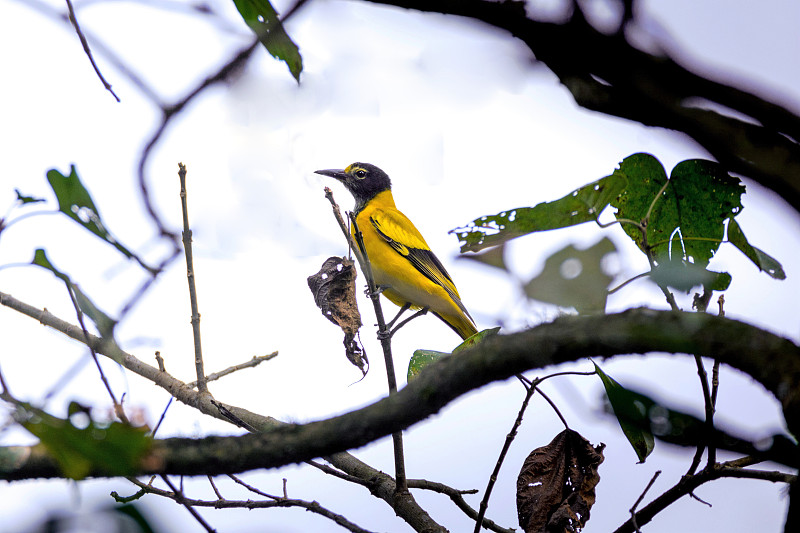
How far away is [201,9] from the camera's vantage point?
1.53 meters

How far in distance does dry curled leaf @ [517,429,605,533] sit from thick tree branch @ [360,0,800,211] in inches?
58.7

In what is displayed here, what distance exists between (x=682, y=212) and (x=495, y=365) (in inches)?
44.3

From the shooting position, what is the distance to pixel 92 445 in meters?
0.86

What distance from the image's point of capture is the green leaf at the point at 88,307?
1.40 m

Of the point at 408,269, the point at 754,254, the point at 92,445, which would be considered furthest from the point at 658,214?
the point at 408,269

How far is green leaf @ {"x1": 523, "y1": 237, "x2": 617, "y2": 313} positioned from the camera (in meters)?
1.17

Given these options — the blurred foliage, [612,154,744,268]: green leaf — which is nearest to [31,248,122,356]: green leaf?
the blurred foliage

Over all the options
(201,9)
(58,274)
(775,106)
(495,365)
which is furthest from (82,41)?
(775,106)

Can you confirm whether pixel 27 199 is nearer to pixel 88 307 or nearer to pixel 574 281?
pixel 88 307

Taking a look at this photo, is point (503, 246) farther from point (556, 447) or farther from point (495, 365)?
point (556, 447)

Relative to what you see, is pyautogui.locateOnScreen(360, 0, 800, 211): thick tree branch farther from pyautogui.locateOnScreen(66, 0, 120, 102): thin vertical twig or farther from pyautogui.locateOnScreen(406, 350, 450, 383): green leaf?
pyautogui.locateOnScreen(406, 350, 450, 383): green leaf

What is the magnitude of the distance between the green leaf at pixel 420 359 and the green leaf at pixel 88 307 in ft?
3.36

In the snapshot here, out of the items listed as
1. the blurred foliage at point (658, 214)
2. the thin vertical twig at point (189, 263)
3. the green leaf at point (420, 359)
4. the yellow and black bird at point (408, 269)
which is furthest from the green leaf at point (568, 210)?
the yellow and black bird at point (408, 269)

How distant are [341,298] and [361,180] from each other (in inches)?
152
